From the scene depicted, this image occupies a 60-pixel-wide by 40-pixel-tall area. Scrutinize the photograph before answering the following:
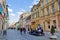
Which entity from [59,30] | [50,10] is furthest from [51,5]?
[59,30]

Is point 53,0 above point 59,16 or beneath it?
above

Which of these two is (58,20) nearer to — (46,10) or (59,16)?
(59,16)

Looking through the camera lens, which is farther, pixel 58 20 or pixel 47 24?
pixel 47 24

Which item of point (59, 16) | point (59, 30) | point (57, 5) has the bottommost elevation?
point (59, 30)

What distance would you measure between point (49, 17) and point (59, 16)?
6.20m

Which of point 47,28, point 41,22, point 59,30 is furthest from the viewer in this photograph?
point 41,22

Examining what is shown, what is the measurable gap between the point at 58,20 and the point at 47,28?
9.45 meters

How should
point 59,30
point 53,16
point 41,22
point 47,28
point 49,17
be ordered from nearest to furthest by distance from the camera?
point 59,30, point 53,16, point 49,17, point 47,28, point 41,22

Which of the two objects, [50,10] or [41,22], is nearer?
[50,10]

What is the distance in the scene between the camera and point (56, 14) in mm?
43062

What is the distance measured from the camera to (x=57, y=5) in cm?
4378

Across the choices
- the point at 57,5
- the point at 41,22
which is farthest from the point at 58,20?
the point at 41,22

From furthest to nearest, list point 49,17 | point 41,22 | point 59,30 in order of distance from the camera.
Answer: point 41,22 < point 49,17 < point 59,30

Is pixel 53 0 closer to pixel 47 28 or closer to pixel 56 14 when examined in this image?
pixel 56 14
